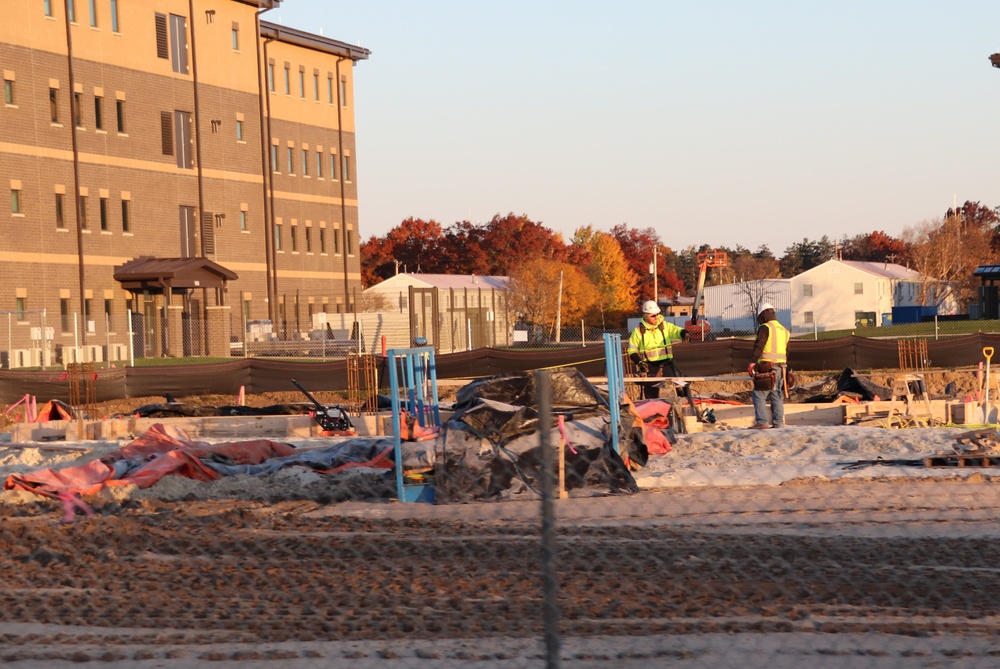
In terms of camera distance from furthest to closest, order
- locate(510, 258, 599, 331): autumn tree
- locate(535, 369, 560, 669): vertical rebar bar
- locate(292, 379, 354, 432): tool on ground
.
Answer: locate(510, 258, 599, 331): autumn tree → locate(292, 379, 354, 432): tool on ground → locate(535, 369, 560, 669): vertical rebar bar

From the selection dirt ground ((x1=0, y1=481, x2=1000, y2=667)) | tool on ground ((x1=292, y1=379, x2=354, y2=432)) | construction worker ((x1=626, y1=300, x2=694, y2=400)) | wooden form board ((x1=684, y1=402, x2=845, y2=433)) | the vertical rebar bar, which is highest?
construction worker ((x1=626, y1=300, x2=694, y2=400))

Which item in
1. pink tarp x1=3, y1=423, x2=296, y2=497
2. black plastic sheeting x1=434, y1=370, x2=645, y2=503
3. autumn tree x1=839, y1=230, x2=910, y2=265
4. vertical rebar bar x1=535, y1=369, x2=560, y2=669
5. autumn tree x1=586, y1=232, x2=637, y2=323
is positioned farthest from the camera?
autumn tree x1=839, y1=230, x2=910, y2=265

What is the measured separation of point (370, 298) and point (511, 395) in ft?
177

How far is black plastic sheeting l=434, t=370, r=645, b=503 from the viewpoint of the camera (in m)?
13.1

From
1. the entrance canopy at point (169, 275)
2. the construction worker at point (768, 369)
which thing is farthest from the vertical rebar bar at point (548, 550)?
the entrance canopy at point (169, 275)

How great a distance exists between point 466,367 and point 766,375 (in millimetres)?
13762

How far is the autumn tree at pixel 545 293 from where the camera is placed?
242 ft

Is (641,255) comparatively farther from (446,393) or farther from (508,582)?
(508,582)

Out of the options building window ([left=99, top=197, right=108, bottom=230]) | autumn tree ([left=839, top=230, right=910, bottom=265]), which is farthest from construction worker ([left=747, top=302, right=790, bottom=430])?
autumn tree ([left=839, top=230, right=910, bottom=265])

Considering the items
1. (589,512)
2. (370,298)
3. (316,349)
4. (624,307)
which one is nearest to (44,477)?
(589,512)

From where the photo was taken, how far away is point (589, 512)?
12.3 meters

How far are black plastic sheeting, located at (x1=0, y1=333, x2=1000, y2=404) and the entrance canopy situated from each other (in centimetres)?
1499

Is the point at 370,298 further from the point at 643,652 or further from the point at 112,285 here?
the point at 643,652

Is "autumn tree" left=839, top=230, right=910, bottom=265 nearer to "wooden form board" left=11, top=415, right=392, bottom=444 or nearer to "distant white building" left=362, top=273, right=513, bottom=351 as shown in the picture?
"distant white building" left=362, top=273, right=513, bottom=351
